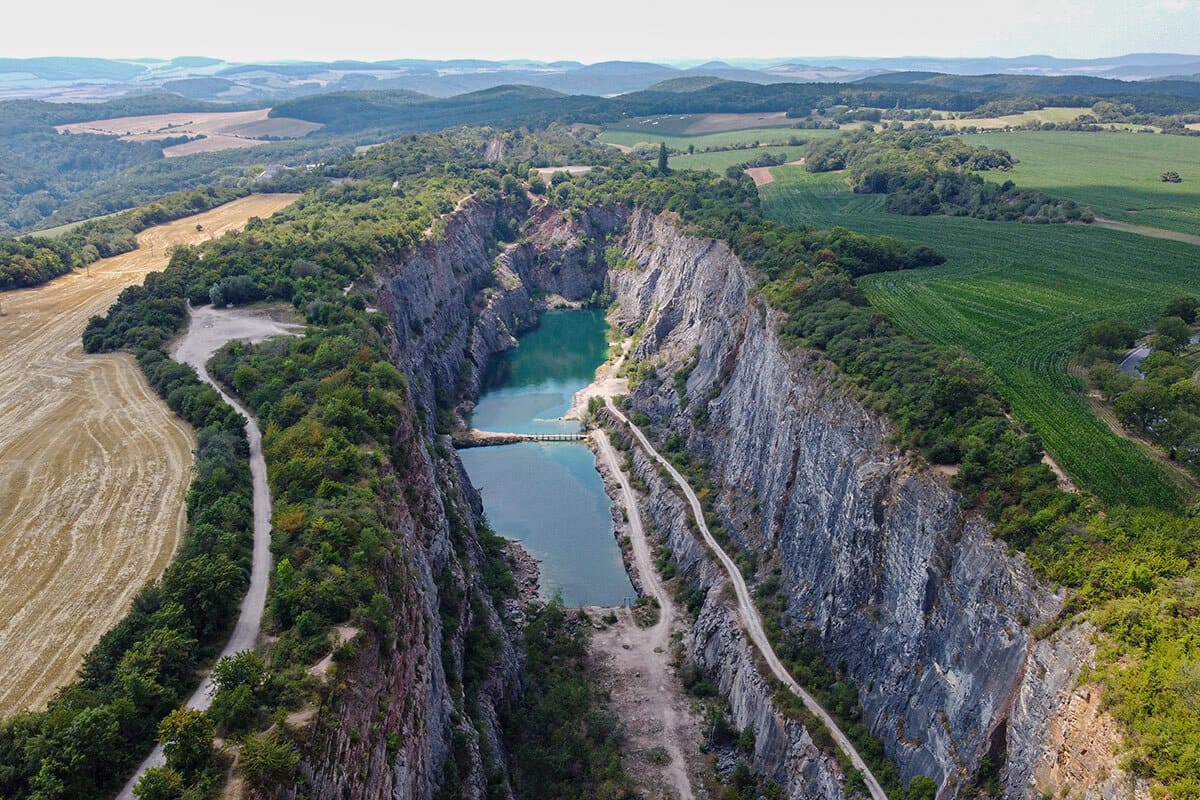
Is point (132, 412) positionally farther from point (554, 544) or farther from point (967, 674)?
point (967, 674)

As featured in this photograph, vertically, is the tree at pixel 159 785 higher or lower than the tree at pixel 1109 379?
lower

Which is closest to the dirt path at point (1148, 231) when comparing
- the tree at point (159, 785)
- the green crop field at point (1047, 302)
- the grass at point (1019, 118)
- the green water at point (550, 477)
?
the green crop field at point (1047, 302)

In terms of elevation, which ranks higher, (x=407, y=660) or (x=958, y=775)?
(x=407, y=660)

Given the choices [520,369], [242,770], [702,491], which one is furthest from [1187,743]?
[520,369]

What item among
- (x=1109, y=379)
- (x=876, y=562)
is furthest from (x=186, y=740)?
(x=1109, y=379)

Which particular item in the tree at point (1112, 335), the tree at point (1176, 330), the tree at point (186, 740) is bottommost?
the tree at point (186, 740)

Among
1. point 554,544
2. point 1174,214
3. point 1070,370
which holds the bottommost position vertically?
point 554,544

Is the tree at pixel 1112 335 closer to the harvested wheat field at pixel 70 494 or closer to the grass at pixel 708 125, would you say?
the harvested wheat field at pixel 70 494

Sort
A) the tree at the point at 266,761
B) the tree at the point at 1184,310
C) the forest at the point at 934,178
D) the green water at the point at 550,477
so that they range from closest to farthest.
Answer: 1. the tree at the point at 266,761
2. the tree at the point at 1184,310
3. the green water at the point at 550,477
4. the forest at the point at 934,178
